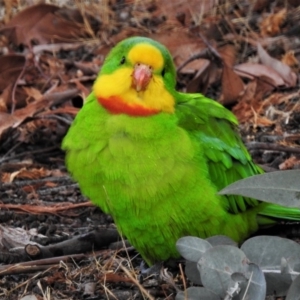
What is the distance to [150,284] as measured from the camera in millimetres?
2855

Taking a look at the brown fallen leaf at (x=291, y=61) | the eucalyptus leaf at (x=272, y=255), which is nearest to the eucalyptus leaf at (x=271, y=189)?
the eucalyptus leaf at (x=272, y=255)

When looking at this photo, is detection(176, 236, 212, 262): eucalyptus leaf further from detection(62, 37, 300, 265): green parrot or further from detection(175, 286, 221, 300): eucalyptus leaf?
detection(62, 37, 300, 265): green parrot

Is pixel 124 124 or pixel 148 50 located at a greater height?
pixel 148 50

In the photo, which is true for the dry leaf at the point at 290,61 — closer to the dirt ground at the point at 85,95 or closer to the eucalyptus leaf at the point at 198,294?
the dirt ground at the point at 85,95

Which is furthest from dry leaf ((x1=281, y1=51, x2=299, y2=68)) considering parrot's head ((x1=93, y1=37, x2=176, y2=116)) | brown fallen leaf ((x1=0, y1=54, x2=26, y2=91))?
parrot's head ((x1=93, y1=37, x2=176, y2=116))

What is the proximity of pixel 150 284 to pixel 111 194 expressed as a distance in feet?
1.15

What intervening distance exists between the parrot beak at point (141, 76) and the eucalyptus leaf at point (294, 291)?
39.8 inches

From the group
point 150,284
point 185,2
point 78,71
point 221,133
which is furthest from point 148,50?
point 185,2

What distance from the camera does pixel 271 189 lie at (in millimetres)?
2307

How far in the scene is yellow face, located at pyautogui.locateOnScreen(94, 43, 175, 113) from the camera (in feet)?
9.80

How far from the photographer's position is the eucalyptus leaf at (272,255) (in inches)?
94.3

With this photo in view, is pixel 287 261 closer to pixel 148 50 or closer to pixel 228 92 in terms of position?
pixel 148 50

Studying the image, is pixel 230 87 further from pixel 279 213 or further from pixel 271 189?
pixel 271 189

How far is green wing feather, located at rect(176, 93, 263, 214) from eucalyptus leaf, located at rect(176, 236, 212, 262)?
1.97 feet
